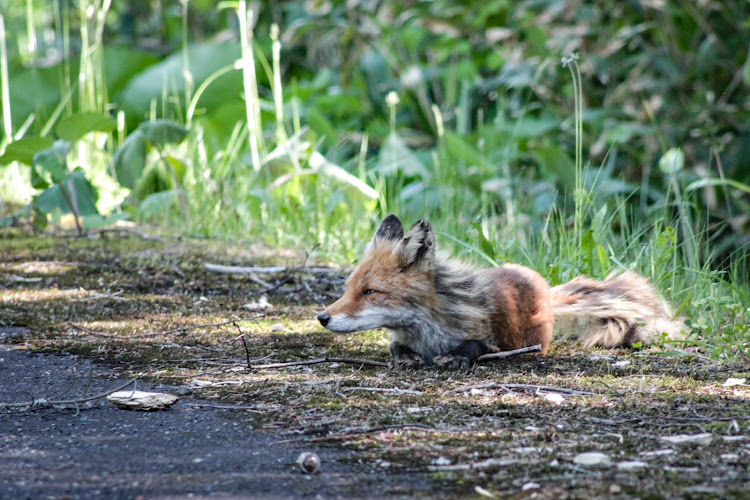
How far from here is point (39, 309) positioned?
4344 millimetres

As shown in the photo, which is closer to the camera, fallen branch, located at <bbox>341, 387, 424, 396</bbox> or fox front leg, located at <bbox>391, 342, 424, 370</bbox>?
fallen branch, located at <bbox>341, 387, 424, 396</bbox>

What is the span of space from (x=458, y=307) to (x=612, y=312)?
74 cm

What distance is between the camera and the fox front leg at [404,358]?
346cm

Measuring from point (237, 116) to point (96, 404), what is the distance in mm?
5083

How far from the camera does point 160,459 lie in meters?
2.32

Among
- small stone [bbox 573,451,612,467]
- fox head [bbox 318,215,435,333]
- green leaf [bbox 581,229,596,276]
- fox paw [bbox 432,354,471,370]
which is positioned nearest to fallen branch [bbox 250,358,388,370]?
fox head [bbox 318,215,435,333]

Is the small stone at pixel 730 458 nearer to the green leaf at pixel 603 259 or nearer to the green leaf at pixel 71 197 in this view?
the green leaf at pixel 603 259

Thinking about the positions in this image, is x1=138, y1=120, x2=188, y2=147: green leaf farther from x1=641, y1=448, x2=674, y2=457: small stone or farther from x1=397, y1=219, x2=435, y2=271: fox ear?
x1=641, y1=448, x2=674, y2=457: small stone

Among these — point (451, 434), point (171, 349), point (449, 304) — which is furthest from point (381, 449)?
point (171, 349)

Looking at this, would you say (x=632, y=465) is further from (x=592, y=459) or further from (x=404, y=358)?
(x=404, y=358)

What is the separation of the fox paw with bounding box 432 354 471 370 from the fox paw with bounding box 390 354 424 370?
10 centimetres

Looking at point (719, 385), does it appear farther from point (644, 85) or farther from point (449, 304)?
point (644, 85)

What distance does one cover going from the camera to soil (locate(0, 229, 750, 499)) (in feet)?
6.92

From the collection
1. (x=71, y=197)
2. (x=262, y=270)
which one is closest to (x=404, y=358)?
(x=262, y=270)
